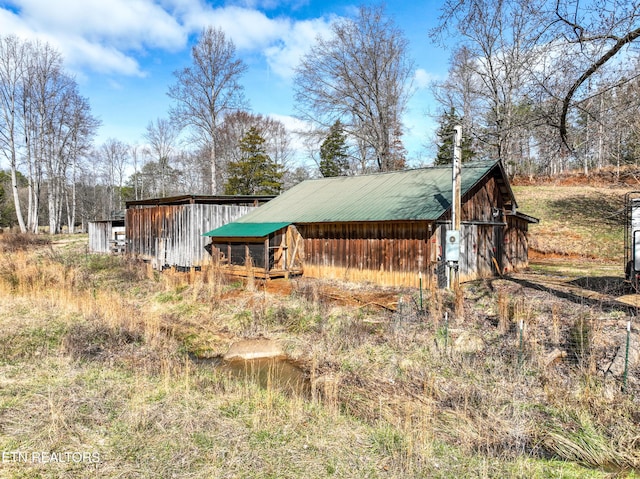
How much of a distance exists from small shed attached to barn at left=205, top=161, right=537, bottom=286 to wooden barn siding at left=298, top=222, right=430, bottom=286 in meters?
0.04

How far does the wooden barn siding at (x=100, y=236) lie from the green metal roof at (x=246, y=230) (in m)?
11.0

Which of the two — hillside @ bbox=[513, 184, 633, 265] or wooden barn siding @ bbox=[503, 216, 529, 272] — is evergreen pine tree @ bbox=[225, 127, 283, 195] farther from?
wooden barn siding @ bbox=[503, 216, 529, 272]

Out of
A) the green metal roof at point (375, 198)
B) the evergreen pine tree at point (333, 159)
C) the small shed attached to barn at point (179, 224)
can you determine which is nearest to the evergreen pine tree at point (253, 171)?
the evergreen pine tree at point (333, 159)

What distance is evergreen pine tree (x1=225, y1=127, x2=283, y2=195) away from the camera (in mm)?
35469

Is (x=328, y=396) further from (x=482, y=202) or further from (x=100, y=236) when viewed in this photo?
(x=100, y=236)

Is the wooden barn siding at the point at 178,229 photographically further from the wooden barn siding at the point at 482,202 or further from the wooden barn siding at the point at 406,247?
the wooden barn siding at the point at 482,202

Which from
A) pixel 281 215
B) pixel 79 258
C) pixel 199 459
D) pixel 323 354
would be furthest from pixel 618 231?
pixel 79 258

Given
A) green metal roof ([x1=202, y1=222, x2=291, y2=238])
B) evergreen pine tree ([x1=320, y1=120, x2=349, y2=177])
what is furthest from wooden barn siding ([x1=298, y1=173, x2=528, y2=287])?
evergreen pine tree ([x1=320, y1=120, x2=349, y2=177])

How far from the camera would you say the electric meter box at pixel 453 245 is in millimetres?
10562

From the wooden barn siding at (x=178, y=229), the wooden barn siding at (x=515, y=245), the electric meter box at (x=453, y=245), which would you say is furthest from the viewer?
the wooden barn siding at (x=178, y=229)

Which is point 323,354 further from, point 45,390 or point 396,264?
point 396,264

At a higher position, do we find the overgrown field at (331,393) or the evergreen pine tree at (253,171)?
the evergreen pine tree at (253,171)

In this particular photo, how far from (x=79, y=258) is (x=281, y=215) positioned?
11843 millimetres

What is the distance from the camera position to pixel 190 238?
19.2 metres
